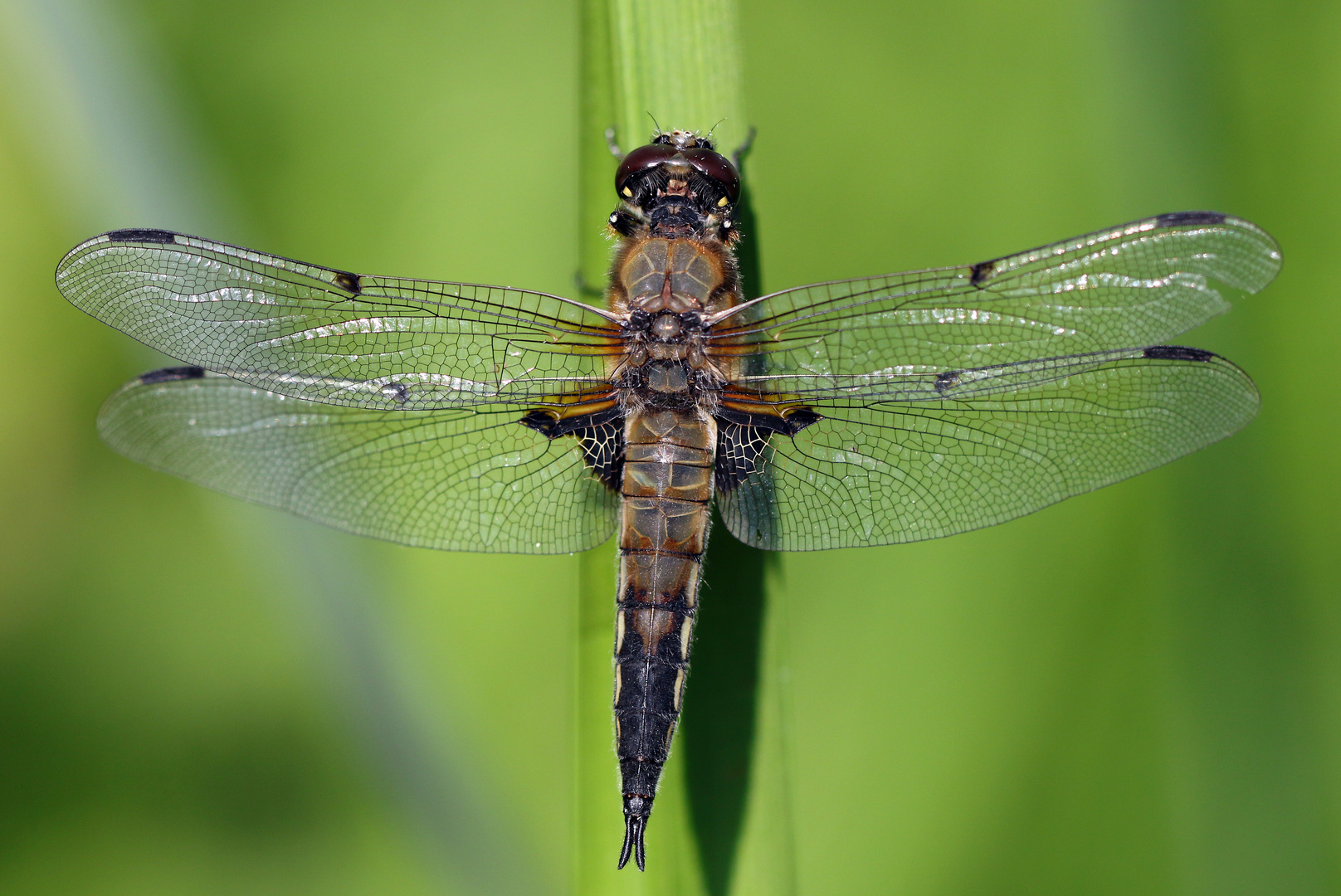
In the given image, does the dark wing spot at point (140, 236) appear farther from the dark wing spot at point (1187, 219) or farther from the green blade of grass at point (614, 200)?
the dark wing spot at point (1187, 219)

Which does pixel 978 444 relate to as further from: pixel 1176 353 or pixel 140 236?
pixel 140 236

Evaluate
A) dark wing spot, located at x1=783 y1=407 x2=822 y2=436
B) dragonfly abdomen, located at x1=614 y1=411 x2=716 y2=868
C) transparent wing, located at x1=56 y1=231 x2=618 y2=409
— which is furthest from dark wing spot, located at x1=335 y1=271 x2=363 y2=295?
dark wing spot, located at x1=783 y1=407 x2=822 y2=436

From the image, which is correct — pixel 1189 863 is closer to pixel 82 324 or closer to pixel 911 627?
pixel 911 627

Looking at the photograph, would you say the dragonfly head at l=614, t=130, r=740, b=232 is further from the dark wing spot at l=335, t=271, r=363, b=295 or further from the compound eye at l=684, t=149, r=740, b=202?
the dark wing spot at l=335, t=271, r=363, b=295

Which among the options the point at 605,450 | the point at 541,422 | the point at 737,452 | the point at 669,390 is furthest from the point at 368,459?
the point at 737,452

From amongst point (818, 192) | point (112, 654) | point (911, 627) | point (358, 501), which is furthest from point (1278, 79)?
point (112, 654)

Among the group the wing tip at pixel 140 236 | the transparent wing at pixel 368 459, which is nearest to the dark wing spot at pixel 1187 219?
the transparent wing at pixel 368 459
